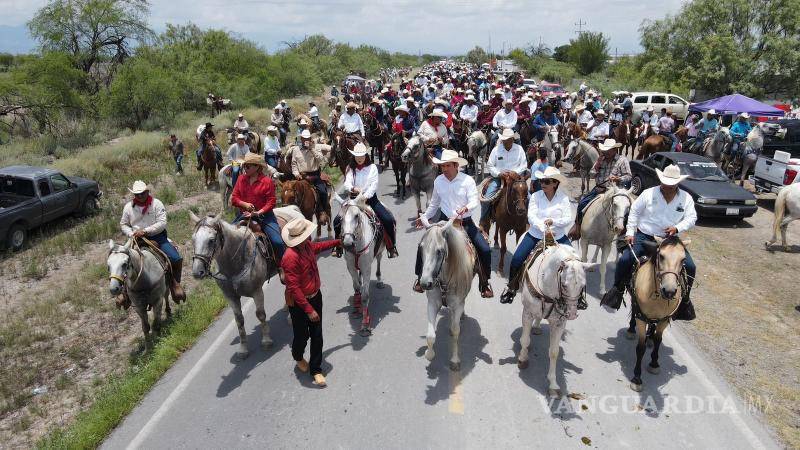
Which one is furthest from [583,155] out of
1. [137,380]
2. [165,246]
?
[137,380]

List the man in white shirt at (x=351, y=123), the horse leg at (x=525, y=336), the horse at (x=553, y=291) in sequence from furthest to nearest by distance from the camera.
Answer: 1. the man in white shirt at (x=351, y=123)
2. the horse leg at (x=525, y=336)
3. the horse at (x=553, y=291)

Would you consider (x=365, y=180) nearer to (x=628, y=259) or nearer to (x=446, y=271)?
(x=446, y=271)

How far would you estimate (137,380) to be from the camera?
6430 mm

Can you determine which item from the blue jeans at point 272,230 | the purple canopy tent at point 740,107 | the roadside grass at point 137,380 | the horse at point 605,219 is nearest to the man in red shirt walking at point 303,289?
the blue jeans at point 272,230

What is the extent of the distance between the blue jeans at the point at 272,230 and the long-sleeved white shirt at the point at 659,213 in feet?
16.6

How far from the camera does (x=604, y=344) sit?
6984 millimetres

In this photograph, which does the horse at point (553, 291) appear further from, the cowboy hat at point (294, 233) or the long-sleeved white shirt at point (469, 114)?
the long-sleeved white shirt at point (469, 114)

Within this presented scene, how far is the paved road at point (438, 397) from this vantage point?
528 cm

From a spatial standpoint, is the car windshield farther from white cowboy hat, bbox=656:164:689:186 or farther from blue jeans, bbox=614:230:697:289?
white cowboy hat, bbox=656:164:689:186

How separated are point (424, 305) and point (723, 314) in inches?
194

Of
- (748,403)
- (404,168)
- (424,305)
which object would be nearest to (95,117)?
(404,168)

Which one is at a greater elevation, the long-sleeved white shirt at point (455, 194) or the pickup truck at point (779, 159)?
the long-sleeved white shirt at point (455, 194)

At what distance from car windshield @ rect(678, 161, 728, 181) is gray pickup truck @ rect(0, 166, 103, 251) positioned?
17409 millimetres

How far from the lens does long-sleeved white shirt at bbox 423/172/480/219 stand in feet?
22.4
